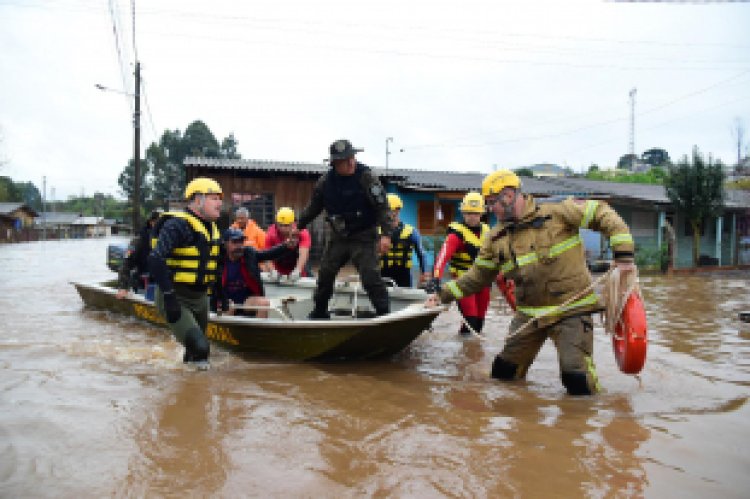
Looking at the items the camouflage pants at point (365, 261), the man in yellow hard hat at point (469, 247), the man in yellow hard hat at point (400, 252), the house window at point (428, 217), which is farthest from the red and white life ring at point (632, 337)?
the house window at point (428, 217)

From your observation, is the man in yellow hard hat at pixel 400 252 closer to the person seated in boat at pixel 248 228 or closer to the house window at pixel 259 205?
the person seated in boat at pixel 248 228

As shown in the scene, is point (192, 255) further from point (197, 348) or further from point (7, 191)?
point (7, 191)

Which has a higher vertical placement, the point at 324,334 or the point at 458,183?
the point at 458,183

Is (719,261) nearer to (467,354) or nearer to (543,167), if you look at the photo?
(467,354)

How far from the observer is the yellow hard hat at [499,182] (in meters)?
4.34

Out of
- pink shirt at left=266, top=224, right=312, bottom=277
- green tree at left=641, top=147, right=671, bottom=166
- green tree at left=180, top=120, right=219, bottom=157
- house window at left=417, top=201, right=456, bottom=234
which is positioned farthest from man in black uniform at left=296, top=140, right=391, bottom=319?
green tree at left=641, top=147, right=671, bottom=166

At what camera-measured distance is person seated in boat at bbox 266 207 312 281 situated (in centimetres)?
750

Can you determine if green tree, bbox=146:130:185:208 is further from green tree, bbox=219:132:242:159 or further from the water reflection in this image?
the water reflection

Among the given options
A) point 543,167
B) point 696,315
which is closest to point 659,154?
point 543,167

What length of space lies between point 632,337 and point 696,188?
18994 millimetres

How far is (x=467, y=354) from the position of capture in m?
6.34

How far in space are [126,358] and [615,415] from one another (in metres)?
4.82

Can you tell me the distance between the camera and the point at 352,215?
5375 millimetres

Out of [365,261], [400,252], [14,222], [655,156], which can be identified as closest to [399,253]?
[400,252]
